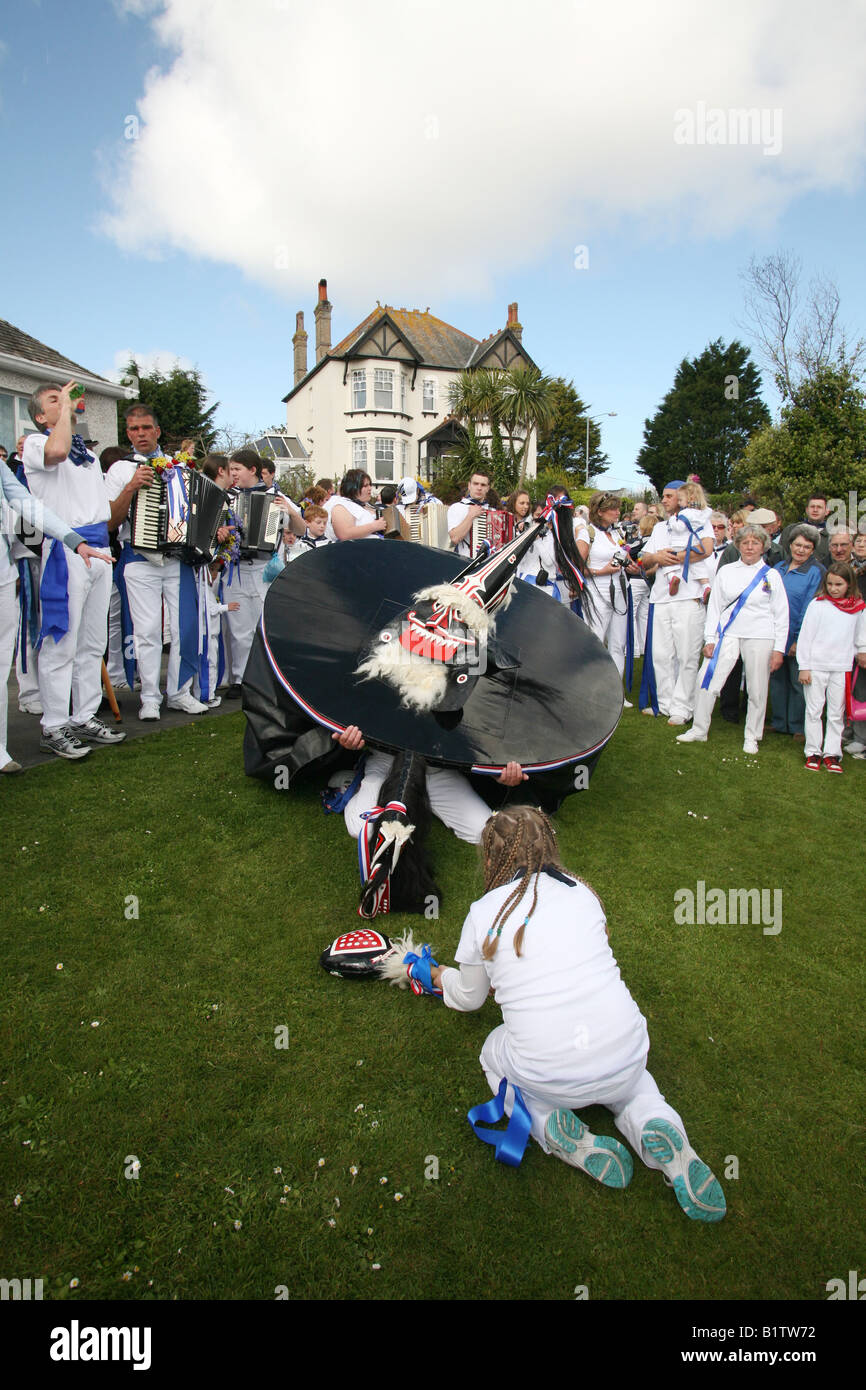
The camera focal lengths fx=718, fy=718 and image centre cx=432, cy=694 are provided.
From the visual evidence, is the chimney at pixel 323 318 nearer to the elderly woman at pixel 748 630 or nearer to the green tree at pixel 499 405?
the green tree at pixel 499 405

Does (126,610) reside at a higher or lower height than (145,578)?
lower

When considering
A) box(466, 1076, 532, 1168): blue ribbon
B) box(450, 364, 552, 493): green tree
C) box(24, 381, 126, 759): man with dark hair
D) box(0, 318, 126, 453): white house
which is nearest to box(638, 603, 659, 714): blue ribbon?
box(24, 381, 126, 759): man with dark hair

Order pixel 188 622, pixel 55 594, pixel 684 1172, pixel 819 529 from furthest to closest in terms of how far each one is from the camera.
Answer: pixel 819 529, pixel 188 622, pixel 55 594, pixel 684 1172

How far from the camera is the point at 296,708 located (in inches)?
165

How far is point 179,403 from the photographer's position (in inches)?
1152

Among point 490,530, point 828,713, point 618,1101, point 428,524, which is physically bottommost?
point 618,1101

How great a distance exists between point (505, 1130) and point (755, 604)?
17.4 ft

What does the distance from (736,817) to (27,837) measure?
4461mm

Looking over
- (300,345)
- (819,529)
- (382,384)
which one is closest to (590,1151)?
(819,529)

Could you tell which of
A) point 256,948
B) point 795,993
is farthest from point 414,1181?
point 795,993

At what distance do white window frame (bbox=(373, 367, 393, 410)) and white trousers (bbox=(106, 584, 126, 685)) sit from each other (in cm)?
2973

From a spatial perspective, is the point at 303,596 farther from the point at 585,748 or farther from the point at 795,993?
the point at 795,993

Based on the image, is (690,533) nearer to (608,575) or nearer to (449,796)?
(608,575)

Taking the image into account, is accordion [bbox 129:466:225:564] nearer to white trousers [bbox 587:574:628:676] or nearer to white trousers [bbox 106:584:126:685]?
white trousers [bbox 106:584:126:685]
